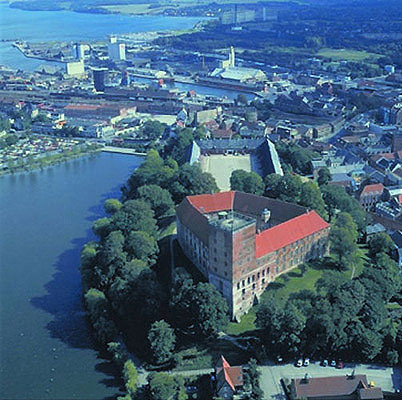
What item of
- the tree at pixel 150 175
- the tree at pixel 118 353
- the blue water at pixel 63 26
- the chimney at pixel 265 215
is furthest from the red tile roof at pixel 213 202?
the blue water at pixel 63 26

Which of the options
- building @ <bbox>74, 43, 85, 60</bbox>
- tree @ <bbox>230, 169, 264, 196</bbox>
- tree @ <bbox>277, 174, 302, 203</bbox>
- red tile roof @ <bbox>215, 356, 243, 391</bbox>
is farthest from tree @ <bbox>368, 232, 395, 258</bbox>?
building @ <bbox>74, 43, 85, 60</bbox>

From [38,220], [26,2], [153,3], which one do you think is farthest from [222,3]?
[38,220]

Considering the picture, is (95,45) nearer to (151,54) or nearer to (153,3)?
(151,54)

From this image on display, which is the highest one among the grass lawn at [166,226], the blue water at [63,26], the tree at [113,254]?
the blue water at [63,26]

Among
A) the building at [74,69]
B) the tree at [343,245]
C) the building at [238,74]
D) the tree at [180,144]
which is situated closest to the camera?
the tree at [343,245]

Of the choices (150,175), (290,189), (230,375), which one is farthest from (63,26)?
(230,375)

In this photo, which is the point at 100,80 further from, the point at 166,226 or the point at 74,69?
the point at 166,226

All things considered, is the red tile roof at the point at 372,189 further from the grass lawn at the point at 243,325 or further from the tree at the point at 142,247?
the grass lawn at the point at 243,325
